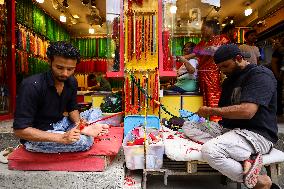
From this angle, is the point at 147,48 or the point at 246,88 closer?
the point at 246,88

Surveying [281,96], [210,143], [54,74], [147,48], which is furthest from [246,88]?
[281,96]

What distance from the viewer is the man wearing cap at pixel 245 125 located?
295 cm

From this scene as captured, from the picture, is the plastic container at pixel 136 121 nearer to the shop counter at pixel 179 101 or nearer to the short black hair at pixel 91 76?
the shop counter at pixel 179 101

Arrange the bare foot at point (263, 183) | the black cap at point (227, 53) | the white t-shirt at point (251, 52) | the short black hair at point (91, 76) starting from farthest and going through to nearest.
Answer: the short black hair at point (91, 76) → the white t-shirt at point (251, 52) → the black cap at point (227, 53) → the bare foot at point (263, 183)

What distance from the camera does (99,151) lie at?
3158 mm

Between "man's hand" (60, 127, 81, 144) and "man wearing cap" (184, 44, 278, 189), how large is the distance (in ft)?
3.85

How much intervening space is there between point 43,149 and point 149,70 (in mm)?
2590

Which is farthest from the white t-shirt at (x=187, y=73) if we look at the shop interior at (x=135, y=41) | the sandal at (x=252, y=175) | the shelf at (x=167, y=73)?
the sandal at (x=252, y=175)

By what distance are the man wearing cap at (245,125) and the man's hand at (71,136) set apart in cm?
117

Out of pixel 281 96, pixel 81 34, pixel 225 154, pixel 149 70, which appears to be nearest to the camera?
pixel 225 154

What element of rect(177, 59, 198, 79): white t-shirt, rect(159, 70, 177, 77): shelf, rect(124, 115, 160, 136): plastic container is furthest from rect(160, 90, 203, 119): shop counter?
rect(124, 115, 160, 136): plastic container

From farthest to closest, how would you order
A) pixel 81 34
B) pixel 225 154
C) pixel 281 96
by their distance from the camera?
pixel 81 34
pixel 281 96
pixel 225 154

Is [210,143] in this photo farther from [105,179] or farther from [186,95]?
[186,95]

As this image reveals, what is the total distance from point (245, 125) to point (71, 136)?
5.49 ft
